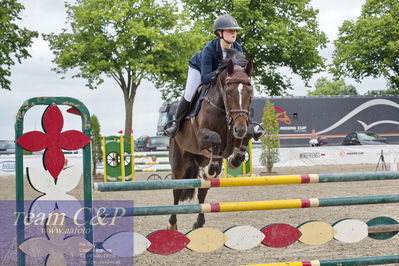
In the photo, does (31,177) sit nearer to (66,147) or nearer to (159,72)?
(66,147)

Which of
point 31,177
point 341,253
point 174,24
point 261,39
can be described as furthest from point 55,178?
point 261,39

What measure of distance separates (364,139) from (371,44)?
8.31m

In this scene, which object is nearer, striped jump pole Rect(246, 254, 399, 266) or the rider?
striped jump pole Rect(246, 254, 399, 266)

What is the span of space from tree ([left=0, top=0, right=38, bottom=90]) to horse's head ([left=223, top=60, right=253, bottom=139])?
16.5 m

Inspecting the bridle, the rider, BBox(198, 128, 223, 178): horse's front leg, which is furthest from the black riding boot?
BBox(198, 128, 223, 178): horse's front leg

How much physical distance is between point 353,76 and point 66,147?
105 ft

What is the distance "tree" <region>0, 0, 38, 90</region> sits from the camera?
18688mm

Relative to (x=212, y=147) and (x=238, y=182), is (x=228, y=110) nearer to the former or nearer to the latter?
(x=212, y=147)

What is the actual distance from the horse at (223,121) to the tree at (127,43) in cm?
2125

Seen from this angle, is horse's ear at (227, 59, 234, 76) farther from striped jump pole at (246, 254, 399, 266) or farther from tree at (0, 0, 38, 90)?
tree at (0, 0, 38, 90)

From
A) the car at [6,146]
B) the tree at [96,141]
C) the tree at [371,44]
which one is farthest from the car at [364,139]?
the car at [6,146]

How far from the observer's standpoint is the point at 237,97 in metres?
3.80

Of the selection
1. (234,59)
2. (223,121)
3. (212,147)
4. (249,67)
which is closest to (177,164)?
(223,121)

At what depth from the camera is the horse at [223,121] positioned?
3789 mm
